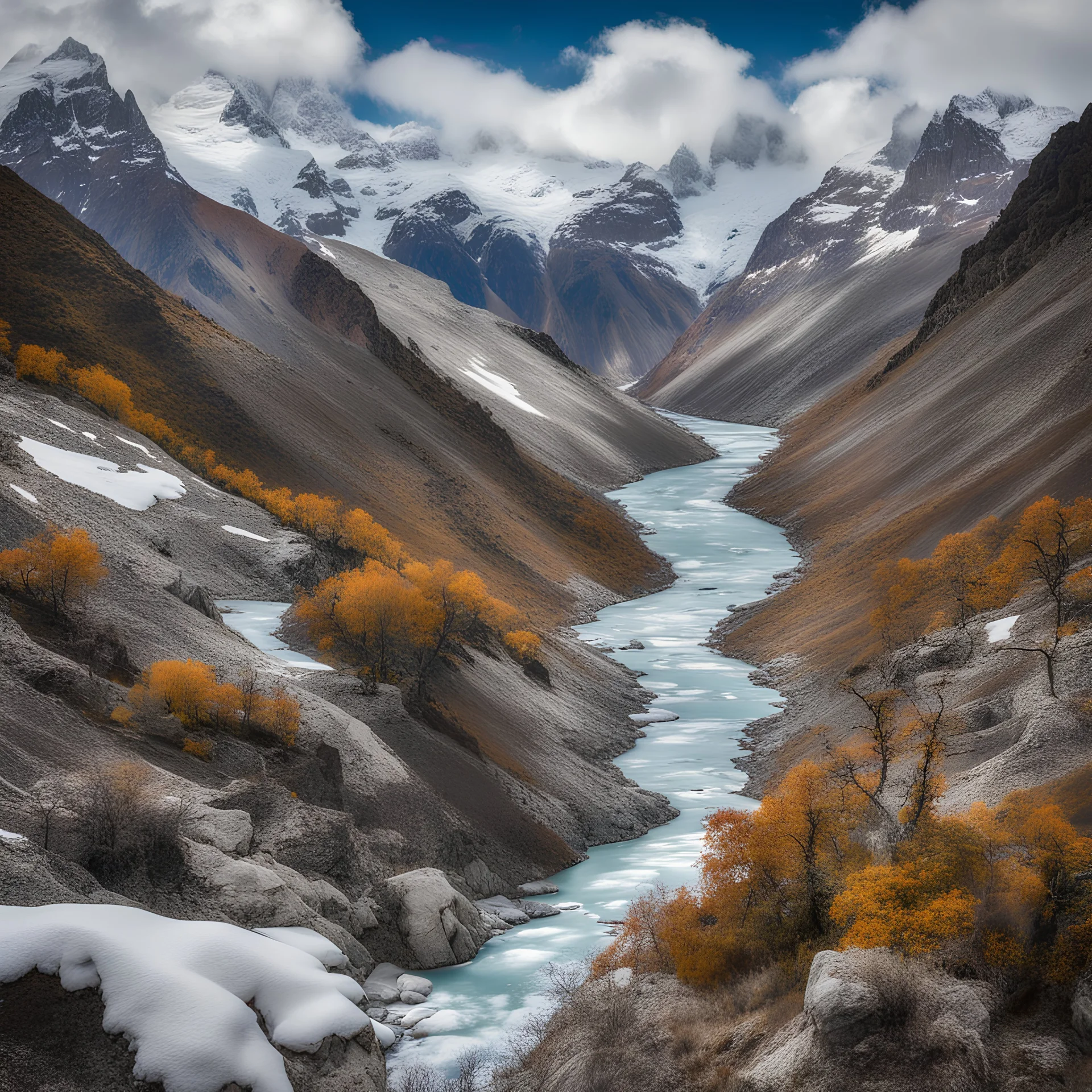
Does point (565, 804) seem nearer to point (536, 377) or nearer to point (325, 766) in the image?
point (325, 766)

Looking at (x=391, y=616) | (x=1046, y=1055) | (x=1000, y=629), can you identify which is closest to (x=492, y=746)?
(x=391, y=616)

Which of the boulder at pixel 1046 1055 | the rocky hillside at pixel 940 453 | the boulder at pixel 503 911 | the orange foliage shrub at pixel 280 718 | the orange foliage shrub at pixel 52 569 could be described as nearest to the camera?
the boulder at pixel 1046 1055

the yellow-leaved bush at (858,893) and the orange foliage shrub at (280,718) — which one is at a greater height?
the yellow-leaved bush at (858,893)

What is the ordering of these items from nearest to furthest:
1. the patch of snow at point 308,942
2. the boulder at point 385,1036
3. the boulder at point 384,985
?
the patch of snow at point 308,942 < the boulder at point 385,1036 < the boulder at point 384,985

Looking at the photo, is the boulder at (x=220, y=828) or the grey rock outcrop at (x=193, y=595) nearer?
the boulder at (x=220, y=828)

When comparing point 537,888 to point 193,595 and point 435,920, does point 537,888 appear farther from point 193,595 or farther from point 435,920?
point 193,595

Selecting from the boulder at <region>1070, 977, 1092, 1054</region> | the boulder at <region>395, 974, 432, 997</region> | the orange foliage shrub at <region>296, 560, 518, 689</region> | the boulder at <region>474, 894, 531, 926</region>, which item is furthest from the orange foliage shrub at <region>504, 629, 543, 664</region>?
the boulder at <region>1070, 977, 1092, 1054</region>

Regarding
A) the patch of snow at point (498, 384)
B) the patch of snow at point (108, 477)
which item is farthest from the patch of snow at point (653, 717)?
the patch of snow at point (498, 384)

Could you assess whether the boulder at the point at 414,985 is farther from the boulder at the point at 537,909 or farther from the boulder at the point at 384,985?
the boulder at the point at 537,909
